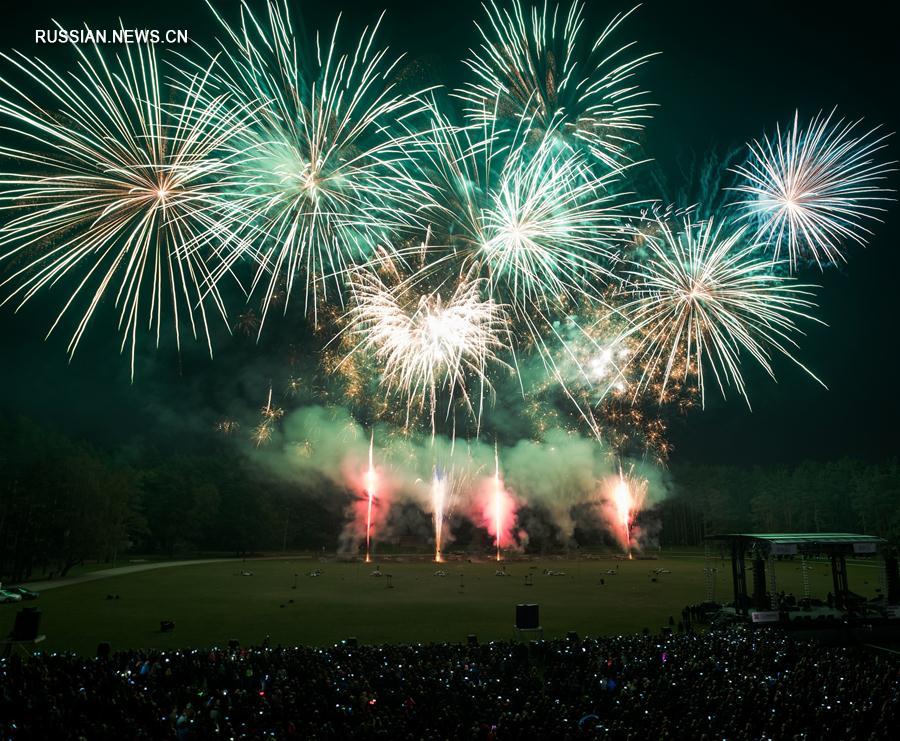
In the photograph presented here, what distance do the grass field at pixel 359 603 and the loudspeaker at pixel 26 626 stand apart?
0.89 metres

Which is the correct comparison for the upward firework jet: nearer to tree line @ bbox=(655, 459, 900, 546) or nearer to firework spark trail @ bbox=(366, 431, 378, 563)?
tree line @ bbox=(655, 459, 900, 546)

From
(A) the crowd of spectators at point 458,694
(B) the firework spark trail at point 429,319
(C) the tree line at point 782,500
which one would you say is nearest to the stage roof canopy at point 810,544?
(A) the crowd of spectators at point 458,694

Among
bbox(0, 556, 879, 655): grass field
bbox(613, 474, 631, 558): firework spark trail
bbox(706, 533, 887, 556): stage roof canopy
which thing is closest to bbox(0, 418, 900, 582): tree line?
bbox(0, 556, 879, 655): grass field

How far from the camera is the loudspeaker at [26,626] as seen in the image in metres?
23.3

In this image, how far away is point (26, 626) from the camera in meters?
23.6

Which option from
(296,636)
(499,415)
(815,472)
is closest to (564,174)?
(296,636)

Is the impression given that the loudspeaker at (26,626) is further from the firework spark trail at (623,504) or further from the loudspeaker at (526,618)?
the firework spark trail at (623,504)

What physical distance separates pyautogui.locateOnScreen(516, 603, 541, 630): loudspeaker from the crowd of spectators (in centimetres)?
464

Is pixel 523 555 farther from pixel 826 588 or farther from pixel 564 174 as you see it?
pixel 564 174

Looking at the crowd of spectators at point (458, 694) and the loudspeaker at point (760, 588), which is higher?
the loudspeaker at point (760, 588)

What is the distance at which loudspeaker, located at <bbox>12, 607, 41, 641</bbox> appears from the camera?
23297mm

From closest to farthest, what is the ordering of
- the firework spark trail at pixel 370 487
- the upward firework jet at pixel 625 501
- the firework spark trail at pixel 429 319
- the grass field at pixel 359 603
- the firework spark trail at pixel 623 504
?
the grass field at pixel 359 603
the firework spark trail at pixel 429 319
the firework spark trail at pixel 370 487
the firework spark trail at pixel 623 504
the upward firework jet at pixel 625 501

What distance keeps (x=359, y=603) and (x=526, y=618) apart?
13792 mm

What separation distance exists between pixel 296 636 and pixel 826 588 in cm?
3338
